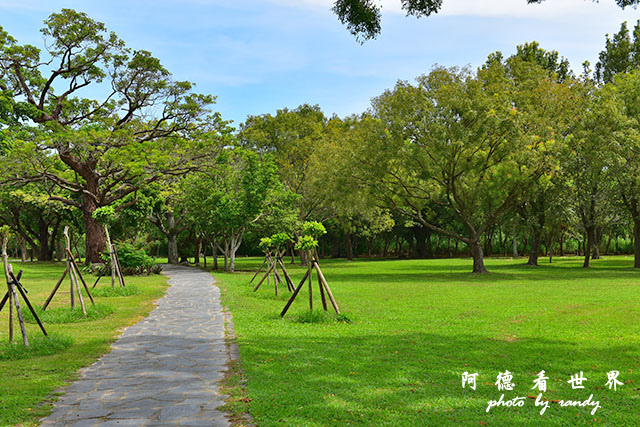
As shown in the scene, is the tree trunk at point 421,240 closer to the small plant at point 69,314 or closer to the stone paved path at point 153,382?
the small plant at point 69,314

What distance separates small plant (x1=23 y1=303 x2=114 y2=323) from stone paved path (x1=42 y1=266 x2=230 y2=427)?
58.6 inches

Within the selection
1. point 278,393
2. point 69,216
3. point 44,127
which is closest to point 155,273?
point 44,127

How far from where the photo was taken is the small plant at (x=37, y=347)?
24.7 feet

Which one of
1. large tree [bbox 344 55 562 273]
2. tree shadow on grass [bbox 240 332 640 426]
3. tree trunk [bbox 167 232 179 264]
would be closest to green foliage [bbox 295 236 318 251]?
tree shadow on grass [bbox 240 332 640 426]

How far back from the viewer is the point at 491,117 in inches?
934

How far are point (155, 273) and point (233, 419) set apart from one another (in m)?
23.9

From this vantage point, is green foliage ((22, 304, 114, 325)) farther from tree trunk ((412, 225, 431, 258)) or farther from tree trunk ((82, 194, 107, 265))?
tree trunk ((412, 225, 431, 258))

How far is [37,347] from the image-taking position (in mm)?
7895

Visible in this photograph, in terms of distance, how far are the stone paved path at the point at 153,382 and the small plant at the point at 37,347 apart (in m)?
0.79

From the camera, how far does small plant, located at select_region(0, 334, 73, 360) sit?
7.54 meters

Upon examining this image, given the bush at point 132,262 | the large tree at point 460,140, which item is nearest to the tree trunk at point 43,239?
the bush at point 132,262

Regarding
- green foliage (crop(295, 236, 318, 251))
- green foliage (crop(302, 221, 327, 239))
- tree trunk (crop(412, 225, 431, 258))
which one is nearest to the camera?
green foliage (crop(295, 236, 318, 251))

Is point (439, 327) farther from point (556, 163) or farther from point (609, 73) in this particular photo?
point (609, 73)

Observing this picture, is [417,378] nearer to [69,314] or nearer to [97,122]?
[69,314]
